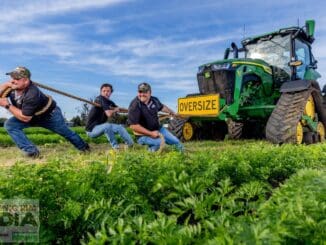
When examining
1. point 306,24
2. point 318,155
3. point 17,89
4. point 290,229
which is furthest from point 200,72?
point 290,229

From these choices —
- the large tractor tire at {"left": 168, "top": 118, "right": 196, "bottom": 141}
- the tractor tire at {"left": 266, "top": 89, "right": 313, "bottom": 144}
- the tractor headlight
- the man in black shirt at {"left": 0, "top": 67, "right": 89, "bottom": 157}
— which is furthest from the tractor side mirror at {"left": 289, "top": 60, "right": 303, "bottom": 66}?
the man in black shirt at {"left": 0, "top": 67, "right": 89, "bottom": 157}

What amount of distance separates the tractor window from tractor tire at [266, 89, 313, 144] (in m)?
1.61

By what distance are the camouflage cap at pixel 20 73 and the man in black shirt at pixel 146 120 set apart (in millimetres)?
1878

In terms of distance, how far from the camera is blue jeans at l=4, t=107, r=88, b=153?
7289 millimetres

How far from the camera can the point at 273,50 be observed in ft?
33.4

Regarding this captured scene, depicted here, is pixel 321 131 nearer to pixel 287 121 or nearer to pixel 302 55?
pixel 302 55

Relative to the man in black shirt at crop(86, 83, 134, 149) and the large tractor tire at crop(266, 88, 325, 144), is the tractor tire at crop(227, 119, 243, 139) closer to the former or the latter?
the large tractor tire at crop(266, 88, 325, 144)

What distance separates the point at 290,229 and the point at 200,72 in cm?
867

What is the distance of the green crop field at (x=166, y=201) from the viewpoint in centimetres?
162

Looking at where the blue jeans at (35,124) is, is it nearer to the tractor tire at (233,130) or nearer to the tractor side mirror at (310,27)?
the tractor tire at (233,130)

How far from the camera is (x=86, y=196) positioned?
2.56 m

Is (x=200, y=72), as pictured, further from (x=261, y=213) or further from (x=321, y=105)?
(x=261, y=213)

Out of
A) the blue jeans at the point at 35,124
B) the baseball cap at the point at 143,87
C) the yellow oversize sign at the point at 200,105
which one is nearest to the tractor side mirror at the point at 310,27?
the yellow oversize sign at the point at 200,105
